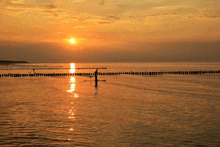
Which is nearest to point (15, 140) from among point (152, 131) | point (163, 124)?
point (152, 131)

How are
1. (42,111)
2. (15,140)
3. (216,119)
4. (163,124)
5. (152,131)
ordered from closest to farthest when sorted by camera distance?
(15,140), (152,131), (163,124), (216,119), (42,111)

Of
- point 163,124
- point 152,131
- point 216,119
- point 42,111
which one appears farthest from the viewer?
point 42,111

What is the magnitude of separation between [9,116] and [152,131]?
1430 centimetres

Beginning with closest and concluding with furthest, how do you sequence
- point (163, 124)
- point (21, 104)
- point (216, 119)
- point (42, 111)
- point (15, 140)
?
point (15, 140)
point (163, 124)
point (216, 119)
point (42, 111)
point (21, 104)

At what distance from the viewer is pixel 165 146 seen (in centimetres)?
1505

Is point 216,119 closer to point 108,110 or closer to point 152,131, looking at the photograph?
point 152,131

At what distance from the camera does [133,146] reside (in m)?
15.0

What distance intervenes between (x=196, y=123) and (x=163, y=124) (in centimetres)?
304

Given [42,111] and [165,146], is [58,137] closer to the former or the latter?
[165,146]

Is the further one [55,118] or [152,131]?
[55,118]

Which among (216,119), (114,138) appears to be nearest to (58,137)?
(114,138)

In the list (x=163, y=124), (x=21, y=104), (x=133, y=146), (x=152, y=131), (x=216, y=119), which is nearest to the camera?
(x=133, y=146)

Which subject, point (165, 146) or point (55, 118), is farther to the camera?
point (55, 118)

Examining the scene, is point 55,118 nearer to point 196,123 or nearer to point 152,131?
point 152,131
